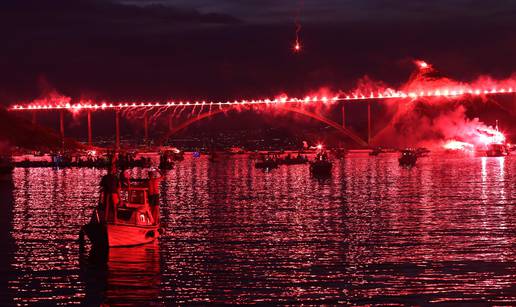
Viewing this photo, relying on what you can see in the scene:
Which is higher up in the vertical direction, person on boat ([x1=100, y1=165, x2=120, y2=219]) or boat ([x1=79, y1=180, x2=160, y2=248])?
person on boat ([x1=100, y1=165, x2=120, y2=219])

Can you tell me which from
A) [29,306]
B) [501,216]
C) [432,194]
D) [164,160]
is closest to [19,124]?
[164,160]

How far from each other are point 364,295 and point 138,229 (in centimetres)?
Answer: 926

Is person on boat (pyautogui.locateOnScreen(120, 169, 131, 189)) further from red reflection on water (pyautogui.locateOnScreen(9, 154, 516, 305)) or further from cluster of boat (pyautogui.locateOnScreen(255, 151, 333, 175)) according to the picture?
cluster of boat (pyautogui.locateOnScreen(255, 151, 333, 175))

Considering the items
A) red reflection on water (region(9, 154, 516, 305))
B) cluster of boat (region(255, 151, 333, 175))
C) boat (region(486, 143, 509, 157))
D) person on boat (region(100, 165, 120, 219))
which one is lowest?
red reflection on water (region(9, 154, 516, 305))

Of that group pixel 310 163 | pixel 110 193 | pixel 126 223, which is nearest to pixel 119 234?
pixel 126 223

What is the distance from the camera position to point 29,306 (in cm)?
2036

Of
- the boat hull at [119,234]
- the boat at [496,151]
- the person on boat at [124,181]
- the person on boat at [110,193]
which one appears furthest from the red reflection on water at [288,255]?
the boat at [496,151]

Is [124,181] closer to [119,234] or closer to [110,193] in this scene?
[119,234]

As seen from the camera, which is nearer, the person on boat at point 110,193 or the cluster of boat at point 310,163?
the person on boat at point 110,193

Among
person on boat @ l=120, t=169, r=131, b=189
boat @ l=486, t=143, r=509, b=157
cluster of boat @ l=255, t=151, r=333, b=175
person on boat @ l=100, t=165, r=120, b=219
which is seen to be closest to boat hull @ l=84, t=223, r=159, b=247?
person on boat @ l=100, t=165, r=120, b=219

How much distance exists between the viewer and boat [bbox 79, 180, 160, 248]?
26875 mm

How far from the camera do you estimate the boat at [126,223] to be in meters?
26.9

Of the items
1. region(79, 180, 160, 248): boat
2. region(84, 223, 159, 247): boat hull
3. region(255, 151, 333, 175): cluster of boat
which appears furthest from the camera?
region(255, 151, 333, 175): cluster of boat

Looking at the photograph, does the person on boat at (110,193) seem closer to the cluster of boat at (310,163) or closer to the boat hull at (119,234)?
the boat hull at (119,234)
